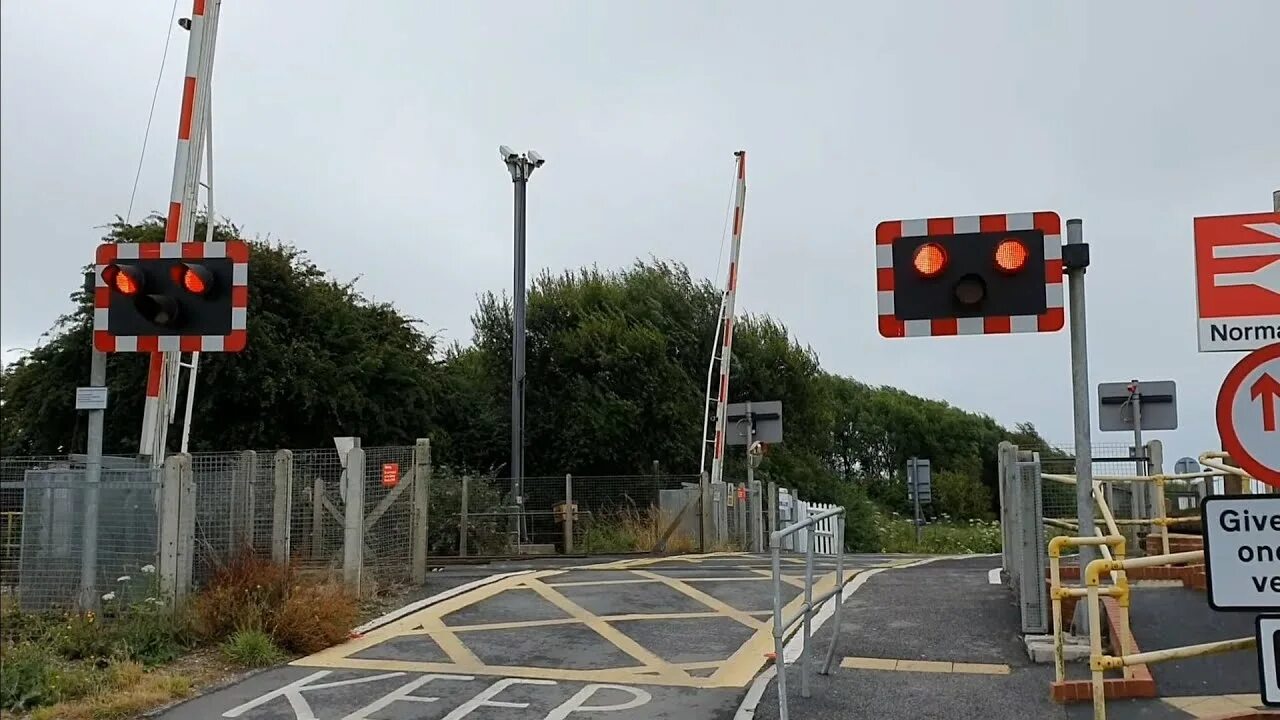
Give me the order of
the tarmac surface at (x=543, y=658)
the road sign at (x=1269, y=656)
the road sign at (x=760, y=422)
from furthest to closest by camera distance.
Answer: the road sign at (x=760, y=422) → the tarmac surface at (x=543, y=658) → the road sign at (x=1269, y=656)

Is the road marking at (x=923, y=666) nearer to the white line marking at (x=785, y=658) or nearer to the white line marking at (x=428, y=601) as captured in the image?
the white line marking at (x=785, y=658)

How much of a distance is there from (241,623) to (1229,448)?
7.55 meters

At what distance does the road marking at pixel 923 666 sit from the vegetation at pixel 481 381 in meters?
12.6

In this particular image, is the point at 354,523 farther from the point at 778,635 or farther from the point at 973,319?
the point at 973,319

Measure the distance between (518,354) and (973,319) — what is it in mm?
15914

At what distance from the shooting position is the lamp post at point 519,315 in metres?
21.9

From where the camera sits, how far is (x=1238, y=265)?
7.45m

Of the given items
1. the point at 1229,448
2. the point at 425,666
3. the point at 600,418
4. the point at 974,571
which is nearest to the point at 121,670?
the point at 425,666

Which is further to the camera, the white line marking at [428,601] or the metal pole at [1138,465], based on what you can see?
the metal pole at [1138,465]

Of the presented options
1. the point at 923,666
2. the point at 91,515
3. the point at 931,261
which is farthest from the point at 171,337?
the point at 923,666

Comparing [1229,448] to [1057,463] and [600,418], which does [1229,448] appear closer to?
[1057,463]

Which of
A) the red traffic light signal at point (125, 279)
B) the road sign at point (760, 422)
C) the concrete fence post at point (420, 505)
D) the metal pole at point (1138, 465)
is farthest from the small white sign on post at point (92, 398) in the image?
the road sign at point (760, 422)

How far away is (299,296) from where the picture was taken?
2494cm

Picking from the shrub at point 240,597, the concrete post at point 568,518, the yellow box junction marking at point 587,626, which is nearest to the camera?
the yellow box junction marking at point 587,626
